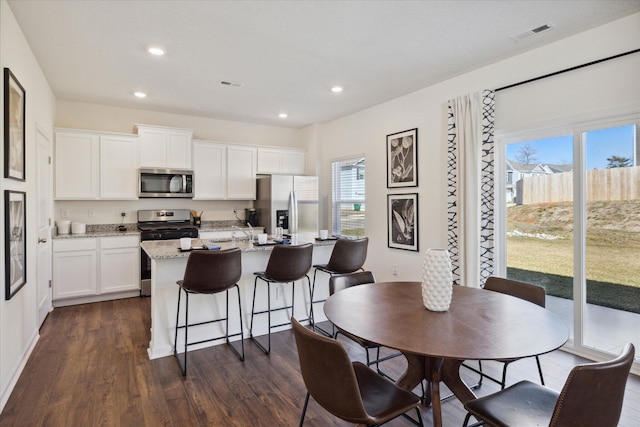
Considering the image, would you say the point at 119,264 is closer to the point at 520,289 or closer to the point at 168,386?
the point at 168,386

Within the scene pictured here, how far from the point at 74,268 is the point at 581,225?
5.64m

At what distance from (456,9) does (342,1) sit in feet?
2.76

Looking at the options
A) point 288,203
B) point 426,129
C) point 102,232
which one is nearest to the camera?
point 426,129

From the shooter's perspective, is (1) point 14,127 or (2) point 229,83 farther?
(2) point 229,83

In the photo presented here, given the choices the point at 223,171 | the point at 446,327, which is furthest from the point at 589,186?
the point at 223,171

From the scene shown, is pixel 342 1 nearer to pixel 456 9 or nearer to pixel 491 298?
pixel 456 9

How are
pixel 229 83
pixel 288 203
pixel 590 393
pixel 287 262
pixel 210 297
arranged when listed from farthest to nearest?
pixel 288 203 < pixel 229 83 < pixel 210 297 < pixel 287 262 < pixel 590 393

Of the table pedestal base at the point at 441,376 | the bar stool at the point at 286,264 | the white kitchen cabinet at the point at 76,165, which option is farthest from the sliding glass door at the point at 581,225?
the white kitchen cabinet at the point at 76,165

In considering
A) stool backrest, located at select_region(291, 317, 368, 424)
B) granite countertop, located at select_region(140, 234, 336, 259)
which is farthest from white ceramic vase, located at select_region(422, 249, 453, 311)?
granite countertop, located at select_region(140, 234, 336, 259)

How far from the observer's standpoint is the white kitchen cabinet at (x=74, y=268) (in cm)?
441

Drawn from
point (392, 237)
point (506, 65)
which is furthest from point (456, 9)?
point (392, 237)

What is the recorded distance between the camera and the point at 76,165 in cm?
468

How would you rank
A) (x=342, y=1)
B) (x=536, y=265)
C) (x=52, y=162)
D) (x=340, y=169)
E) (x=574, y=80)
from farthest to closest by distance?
(x=340, y=169) → (x=52, y=162) → (x=536, y=265) → (x=574, y=80) → (x=342, y=1)

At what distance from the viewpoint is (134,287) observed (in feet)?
16.0
